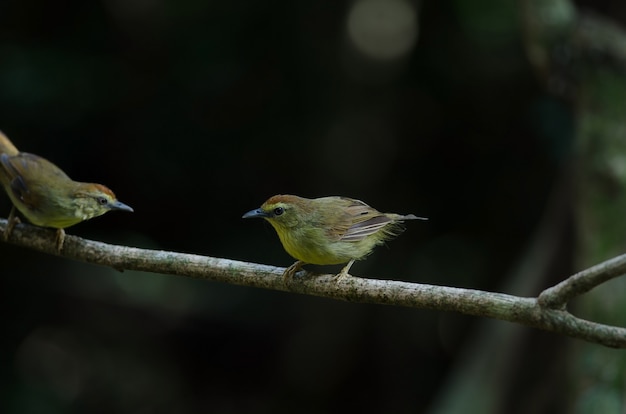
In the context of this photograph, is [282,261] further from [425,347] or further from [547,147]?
[547,147]

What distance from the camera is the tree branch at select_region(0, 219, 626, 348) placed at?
8.89ft

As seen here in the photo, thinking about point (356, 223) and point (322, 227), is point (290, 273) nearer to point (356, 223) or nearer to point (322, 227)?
point (322, 227)

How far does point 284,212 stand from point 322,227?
0.21m

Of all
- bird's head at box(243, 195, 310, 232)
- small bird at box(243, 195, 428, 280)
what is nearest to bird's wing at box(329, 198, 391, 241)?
small bird at box(243, 195, 428, 280)

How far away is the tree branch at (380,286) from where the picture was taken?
2709mm

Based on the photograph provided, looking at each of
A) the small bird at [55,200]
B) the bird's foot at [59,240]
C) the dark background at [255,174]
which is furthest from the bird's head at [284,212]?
the dark background at [255,174]

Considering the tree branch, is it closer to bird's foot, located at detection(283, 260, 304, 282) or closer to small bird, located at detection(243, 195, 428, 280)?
bird's foot, located at detection(283, 260, 304, 282)

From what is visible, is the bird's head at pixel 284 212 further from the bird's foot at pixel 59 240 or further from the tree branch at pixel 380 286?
the bird's foot at pixel 59 240

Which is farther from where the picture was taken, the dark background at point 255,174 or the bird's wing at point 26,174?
the dark background at point 255,174

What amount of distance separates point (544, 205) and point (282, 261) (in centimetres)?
312

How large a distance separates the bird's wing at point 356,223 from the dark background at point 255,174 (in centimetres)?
357

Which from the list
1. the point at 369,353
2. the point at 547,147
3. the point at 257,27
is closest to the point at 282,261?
the point at 369,353

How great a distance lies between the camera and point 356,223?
13.5 feet

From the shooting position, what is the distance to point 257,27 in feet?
25.8
